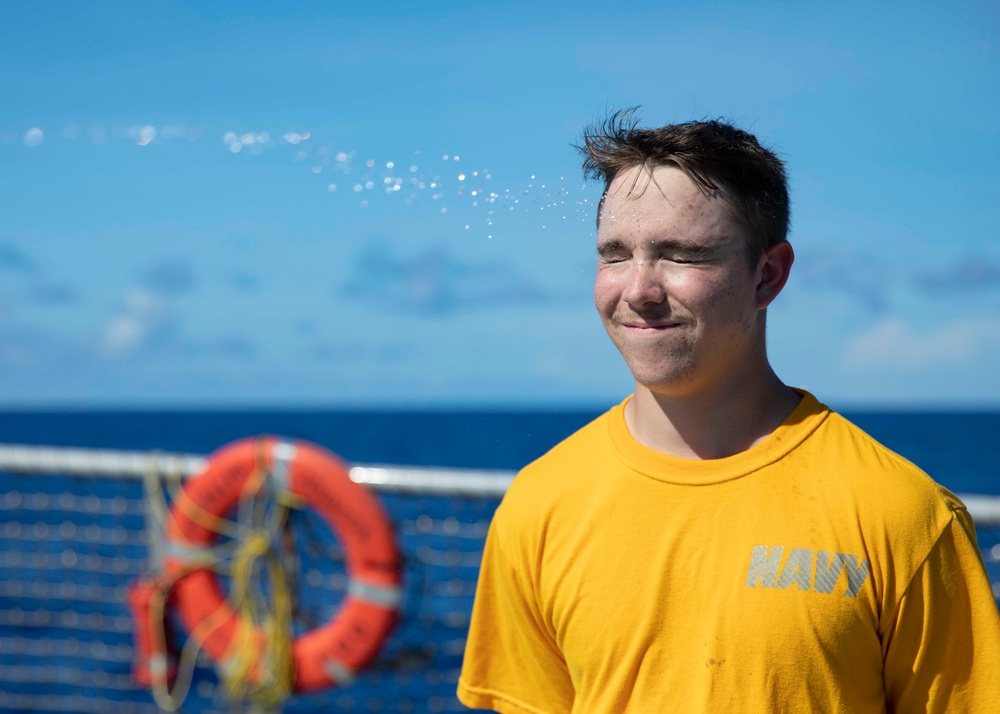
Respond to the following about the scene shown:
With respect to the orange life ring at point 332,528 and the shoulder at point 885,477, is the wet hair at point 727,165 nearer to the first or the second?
the shoulder at point 885,477

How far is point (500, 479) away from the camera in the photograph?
2711 mm

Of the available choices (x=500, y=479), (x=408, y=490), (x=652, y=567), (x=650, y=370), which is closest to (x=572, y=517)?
(x=652, y=567)

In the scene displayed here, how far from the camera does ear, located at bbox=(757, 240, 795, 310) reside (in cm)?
125

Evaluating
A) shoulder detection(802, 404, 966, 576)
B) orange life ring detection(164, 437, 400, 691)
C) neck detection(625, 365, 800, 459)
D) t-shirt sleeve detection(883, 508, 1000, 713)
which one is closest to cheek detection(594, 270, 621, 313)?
neck detection(625, 365, 800, 459)

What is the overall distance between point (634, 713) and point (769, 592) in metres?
0.26

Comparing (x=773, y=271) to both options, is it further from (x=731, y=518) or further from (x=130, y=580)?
(x=130, y=580)

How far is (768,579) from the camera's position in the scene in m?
1.21

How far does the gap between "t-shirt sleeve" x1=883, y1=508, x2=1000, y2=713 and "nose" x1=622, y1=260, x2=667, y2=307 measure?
468 mm

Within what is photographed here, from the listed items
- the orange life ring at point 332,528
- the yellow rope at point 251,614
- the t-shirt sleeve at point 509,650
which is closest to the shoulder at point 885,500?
the t-shirt sleeve at point 509,650

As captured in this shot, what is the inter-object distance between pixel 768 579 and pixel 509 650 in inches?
19.3

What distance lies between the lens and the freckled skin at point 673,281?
46.5 inches

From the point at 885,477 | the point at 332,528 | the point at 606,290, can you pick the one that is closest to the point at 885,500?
the point at 885,477

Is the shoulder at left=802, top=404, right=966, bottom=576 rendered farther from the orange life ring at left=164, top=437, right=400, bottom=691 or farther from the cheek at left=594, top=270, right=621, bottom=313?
the orange life ring at left=164, top=437, right=400, bottom=691

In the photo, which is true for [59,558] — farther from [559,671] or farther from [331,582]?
[559,671]
